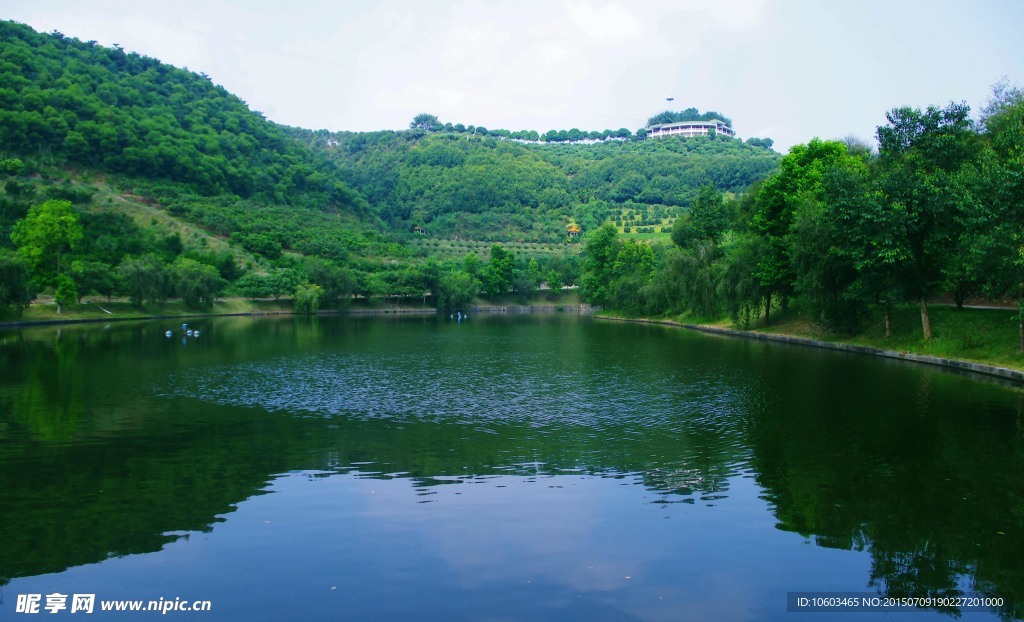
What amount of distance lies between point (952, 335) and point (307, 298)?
82.5 meters

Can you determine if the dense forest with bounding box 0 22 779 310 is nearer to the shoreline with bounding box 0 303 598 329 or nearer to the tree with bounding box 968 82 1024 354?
the shoreline with bounding box 0 303 598 329

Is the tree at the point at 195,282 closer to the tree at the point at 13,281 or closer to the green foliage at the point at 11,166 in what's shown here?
the tree at the point at 13,281

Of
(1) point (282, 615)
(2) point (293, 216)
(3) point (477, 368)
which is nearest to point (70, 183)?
(2) point (293, 216)

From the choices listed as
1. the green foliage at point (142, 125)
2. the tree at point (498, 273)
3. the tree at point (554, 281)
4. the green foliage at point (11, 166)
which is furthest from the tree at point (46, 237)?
the tree at point (554, 281)

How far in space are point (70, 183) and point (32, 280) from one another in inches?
1919

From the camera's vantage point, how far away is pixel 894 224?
35812 mm

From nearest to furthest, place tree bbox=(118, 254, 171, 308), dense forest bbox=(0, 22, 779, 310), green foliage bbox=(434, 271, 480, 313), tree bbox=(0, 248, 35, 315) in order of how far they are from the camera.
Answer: tree bbox=(0, 248, 35, 315), tree bbox=(118, 254, 171, 308), dense forest bbox=(0, 22, 779, 310), green foliage bbox=(434, 271, 480, 313)

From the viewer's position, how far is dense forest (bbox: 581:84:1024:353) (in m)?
31.1

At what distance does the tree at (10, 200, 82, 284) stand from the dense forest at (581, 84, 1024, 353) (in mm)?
66363

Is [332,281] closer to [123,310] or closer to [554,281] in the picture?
[123,310]

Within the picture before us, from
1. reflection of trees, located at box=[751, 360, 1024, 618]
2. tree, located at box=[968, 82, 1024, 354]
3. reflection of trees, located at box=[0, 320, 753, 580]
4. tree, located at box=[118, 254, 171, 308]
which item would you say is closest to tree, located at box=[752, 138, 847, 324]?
tree, located at box=[968, 82, 1024, 354]

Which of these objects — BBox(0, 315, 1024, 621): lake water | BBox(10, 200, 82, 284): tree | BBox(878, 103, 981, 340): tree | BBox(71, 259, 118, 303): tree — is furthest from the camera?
BBox(71, 259, 118, 303): tree

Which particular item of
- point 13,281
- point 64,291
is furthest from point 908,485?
point 64,291

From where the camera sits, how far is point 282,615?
8.45 m
